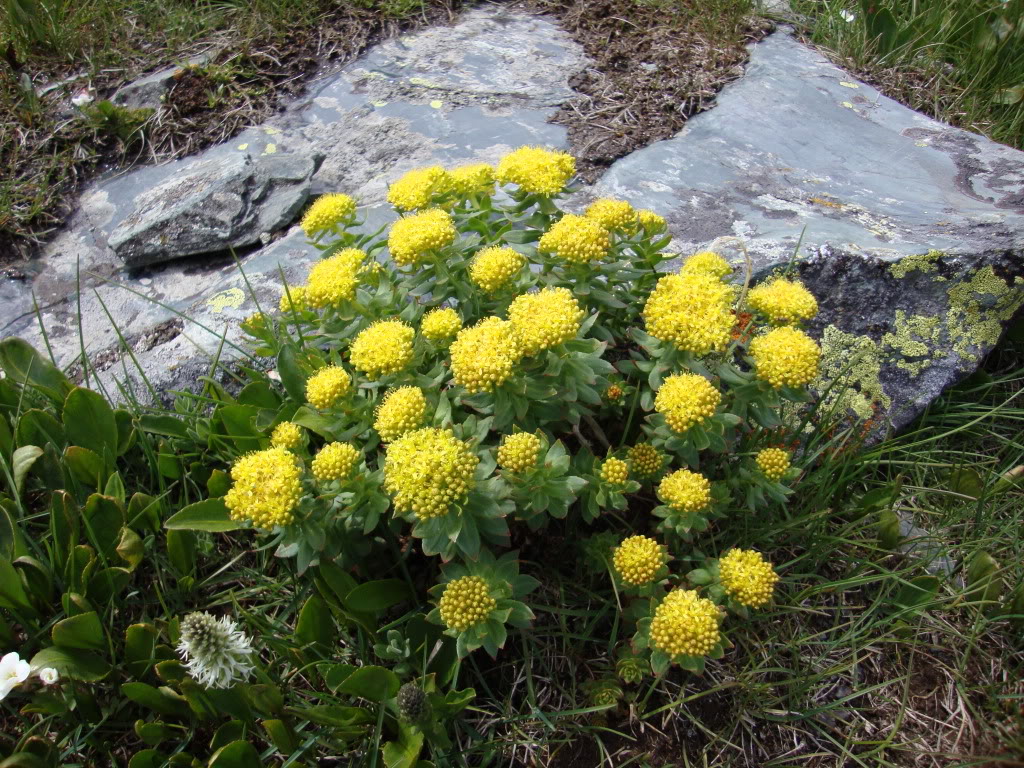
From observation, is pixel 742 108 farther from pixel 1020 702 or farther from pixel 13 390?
pixel 13 390

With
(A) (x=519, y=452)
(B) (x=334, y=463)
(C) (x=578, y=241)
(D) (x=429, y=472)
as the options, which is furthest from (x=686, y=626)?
(C) (x=578, y=241)

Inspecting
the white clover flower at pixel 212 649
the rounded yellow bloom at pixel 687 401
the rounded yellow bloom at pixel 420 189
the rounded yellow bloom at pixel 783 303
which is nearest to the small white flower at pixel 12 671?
the white clover flower at pixel 212 649

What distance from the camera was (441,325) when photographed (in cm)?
243

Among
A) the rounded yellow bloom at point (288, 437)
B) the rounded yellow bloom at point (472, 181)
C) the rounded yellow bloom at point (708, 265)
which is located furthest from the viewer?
the rounded yellow bloom at point (472, 181)

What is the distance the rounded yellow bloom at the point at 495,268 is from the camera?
2.46 m

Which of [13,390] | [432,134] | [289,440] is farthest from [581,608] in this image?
[432,134]

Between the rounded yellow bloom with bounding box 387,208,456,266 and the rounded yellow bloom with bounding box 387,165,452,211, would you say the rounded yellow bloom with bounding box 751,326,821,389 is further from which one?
the rounded yellow bloom with bounding box 387,165,452,211

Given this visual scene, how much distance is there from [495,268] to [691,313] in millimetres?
640

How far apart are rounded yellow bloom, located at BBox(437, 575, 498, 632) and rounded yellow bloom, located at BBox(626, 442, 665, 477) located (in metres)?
0.66

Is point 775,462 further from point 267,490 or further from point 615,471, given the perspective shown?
point 267,490

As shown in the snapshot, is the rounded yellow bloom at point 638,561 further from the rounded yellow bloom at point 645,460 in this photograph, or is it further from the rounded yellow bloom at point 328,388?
the rounded yellow bloom at point 328,388

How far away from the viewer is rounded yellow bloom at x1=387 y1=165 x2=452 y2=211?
9.11ft

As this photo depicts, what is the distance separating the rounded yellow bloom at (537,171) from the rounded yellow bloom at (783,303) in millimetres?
803

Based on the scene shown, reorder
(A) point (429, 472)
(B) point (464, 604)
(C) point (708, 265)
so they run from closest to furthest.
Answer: (A) point (429, 472)
(B) point (464, 604)
(C) point (708, 265)
